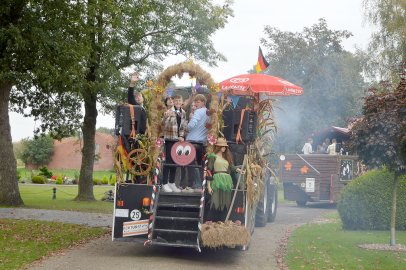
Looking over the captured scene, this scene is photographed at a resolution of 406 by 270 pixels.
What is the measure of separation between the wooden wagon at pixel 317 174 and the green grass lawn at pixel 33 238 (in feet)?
31.0


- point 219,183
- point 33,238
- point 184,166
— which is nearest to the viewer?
point 219,183

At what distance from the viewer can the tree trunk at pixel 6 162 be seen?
74.7 feet

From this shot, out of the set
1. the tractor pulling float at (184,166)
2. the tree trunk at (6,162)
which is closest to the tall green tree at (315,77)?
the tree trunk at (6,162)

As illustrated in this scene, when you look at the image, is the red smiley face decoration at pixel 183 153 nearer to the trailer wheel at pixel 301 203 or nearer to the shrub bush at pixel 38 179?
the trailer wheel at pixel 301 203

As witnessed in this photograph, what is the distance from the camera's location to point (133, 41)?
2605 centimetres

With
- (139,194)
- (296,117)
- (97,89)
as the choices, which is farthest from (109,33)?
(296,117)

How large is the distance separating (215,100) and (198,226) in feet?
8.27

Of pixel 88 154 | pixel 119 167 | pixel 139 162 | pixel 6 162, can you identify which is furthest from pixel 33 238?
pixel 88 154

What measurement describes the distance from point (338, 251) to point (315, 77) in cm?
2810

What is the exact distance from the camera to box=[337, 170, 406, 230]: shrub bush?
16578 mm

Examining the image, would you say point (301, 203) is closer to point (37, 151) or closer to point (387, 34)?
point (387, 34)

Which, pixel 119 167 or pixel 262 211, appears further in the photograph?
pixel 262 211

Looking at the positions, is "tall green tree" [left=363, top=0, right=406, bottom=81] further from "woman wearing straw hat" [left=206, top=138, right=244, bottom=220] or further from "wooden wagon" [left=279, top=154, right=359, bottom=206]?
"woman wearing straw hat" [left=206, top=138, right=244, bottom=220]

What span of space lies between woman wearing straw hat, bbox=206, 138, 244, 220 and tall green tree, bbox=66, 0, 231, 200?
1207 cm
